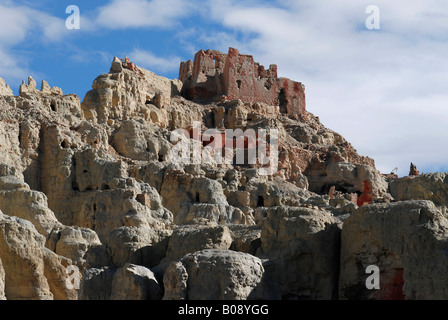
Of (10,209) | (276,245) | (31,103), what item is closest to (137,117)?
(31,103)

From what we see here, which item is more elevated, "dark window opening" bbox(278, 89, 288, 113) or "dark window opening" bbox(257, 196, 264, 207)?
"dark window opening" bbox(278, 89, 288, 113)

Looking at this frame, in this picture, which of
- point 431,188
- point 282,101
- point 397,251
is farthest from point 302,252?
point 282,101

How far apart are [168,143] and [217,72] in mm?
26212

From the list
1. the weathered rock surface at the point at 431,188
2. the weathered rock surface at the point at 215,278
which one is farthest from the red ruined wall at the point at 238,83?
the weathered rock surface at the point at 215,278

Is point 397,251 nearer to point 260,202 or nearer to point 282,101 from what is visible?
point 260,202

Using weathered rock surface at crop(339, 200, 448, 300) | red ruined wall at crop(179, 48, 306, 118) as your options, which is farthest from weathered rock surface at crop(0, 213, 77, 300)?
red ruined wall at crop(179, 48, 306, 118)

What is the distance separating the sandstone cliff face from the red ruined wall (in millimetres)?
956

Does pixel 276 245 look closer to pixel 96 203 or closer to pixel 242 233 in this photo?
pixel 242 233

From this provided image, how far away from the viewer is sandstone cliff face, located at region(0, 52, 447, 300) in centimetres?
2230

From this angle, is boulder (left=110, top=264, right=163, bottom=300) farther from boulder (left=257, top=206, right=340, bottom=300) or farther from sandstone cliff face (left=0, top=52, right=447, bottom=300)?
boulder (left=257, top=206, right=340, bottom=300)

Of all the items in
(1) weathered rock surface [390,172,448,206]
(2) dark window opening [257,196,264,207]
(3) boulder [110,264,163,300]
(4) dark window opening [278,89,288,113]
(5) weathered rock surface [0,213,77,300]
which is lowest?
(3) boulder [110,264,163,300]

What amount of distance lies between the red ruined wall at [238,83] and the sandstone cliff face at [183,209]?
96cm

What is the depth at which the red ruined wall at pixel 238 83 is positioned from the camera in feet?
276
